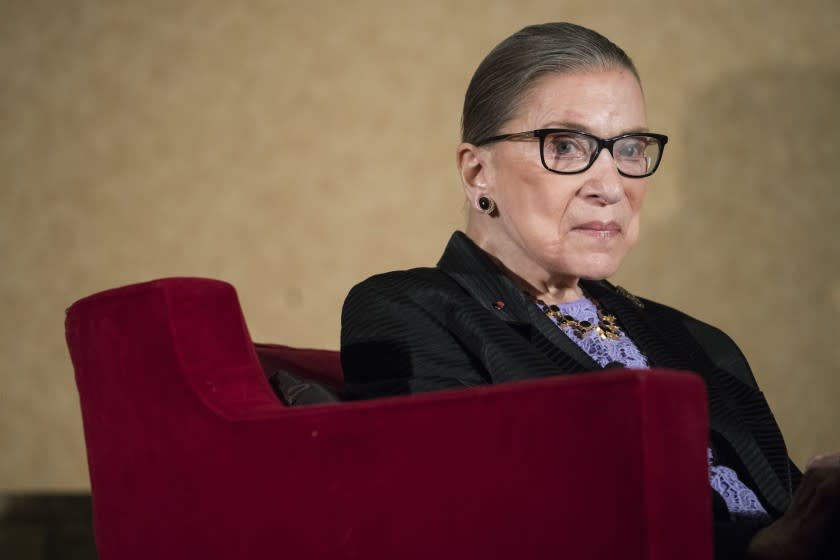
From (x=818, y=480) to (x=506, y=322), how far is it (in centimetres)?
47

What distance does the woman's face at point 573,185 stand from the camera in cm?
122

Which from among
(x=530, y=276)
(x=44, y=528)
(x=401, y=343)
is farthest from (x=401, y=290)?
(x=44, y=528)

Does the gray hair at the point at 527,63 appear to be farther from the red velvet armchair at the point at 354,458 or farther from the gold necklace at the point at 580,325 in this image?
the red velvet armchair at the point at 354,458

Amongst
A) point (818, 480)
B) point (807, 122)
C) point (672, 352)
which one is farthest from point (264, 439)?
point (807, 122)

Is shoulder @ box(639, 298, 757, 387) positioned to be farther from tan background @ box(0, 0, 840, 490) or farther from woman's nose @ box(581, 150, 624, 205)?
tan background @ box(0, 0, 840, 490)

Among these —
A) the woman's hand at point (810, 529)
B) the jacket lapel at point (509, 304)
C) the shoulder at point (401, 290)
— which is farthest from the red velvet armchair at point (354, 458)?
the jacket lapel at point (509, 304)

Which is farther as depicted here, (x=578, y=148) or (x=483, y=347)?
(x=578, y=148)

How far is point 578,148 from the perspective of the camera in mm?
1225

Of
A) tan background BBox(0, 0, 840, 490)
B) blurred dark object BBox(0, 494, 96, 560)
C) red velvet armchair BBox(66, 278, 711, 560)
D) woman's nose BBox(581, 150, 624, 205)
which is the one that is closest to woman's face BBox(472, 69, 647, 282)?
woman's nose BBox(581, 150, 624, 205)

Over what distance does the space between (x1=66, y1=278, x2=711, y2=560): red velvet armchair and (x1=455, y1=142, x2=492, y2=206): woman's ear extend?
481mm

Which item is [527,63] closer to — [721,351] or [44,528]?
[721,351]

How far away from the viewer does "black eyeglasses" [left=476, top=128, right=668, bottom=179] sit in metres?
1.21

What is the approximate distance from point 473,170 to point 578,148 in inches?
6.7

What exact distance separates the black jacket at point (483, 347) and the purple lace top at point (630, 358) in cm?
2
